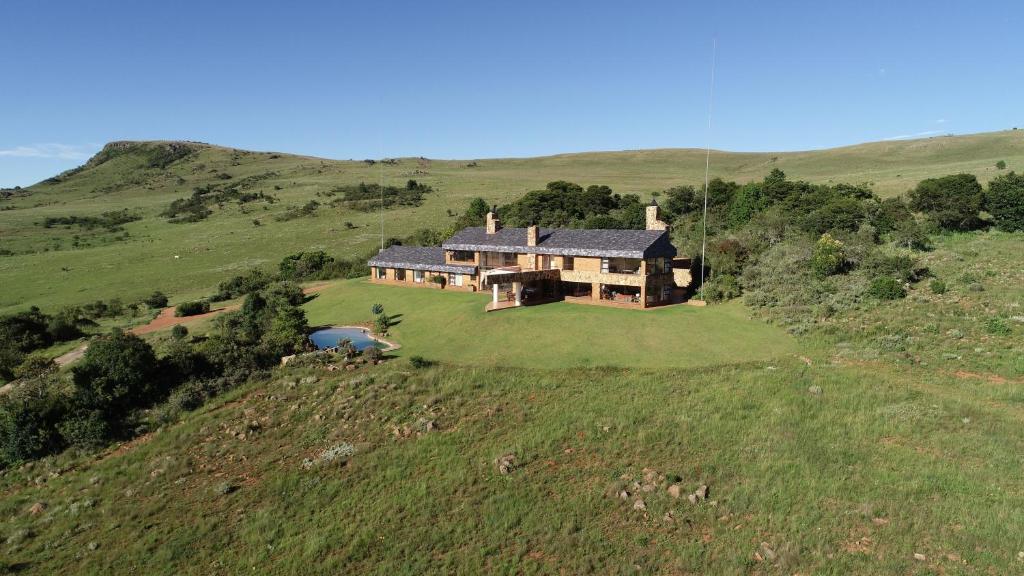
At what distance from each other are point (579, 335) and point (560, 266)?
1305 centimetres

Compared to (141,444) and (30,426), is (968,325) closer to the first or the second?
(141,444)

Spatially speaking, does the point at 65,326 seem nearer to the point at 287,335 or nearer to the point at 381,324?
the point at 287,335

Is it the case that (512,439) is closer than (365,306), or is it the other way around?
(512,439)

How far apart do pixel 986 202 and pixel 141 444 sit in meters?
78.4

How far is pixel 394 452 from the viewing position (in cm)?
2205

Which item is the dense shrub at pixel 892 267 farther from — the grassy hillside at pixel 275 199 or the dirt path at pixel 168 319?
the dirt path at pixel 168 319

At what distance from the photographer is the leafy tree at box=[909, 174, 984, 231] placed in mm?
57688

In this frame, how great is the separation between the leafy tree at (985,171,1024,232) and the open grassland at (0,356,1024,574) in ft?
141

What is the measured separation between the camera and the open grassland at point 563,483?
15711 mm

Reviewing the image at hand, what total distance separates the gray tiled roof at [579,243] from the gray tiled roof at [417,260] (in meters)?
2.11

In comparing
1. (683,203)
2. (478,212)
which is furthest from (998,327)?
(478,212)

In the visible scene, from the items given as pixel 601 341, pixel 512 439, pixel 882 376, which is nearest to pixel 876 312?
pixel 882 376

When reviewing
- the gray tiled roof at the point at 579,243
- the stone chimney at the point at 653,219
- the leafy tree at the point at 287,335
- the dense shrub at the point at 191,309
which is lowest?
the dense shrub at the point at 191,309

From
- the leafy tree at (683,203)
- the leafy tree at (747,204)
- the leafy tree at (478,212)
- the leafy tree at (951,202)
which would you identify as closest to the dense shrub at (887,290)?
the leafy tree at (951,202)
